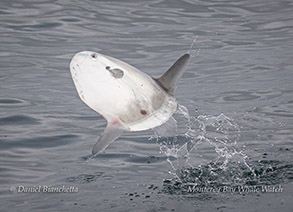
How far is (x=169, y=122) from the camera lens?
5.65 metres

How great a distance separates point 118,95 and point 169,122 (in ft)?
2.42

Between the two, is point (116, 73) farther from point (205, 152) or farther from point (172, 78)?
point (205, 152)

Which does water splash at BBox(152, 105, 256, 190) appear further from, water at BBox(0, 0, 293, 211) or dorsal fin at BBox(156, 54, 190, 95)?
dorsal fin at BBox(156, 54, 190, 95)

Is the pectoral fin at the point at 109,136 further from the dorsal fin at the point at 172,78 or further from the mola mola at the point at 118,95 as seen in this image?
the dorsal fin at the point at 172,78

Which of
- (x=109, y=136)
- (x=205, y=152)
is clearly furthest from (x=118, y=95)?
(x=205, y=152)

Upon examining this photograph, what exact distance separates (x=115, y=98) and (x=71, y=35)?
10011 millimetres

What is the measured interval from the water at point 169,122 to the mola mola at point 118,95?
320 mm

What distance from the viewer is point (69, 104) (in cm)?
1016

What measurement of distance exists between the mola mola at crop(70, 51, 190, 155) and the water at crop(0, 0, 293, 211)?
1.05 ft

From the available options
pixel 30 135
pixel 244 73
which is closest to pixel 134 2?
pixel 244 73

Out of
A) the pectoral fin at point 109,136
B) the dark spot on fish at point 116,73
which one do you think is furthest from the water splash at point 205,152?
the dark spot on fish at point 116,73

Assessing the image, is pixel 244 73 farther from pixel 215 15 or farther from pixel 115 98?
pixel 115 98

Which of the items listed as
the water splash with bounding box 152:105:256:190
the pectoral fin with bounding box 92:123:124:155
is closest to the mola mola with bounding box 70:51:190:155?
the pectoral fin with bounding box 92:123:124:155

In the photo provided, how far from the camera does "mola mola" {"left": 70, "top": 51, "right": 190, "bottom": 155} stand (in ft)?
16.2
